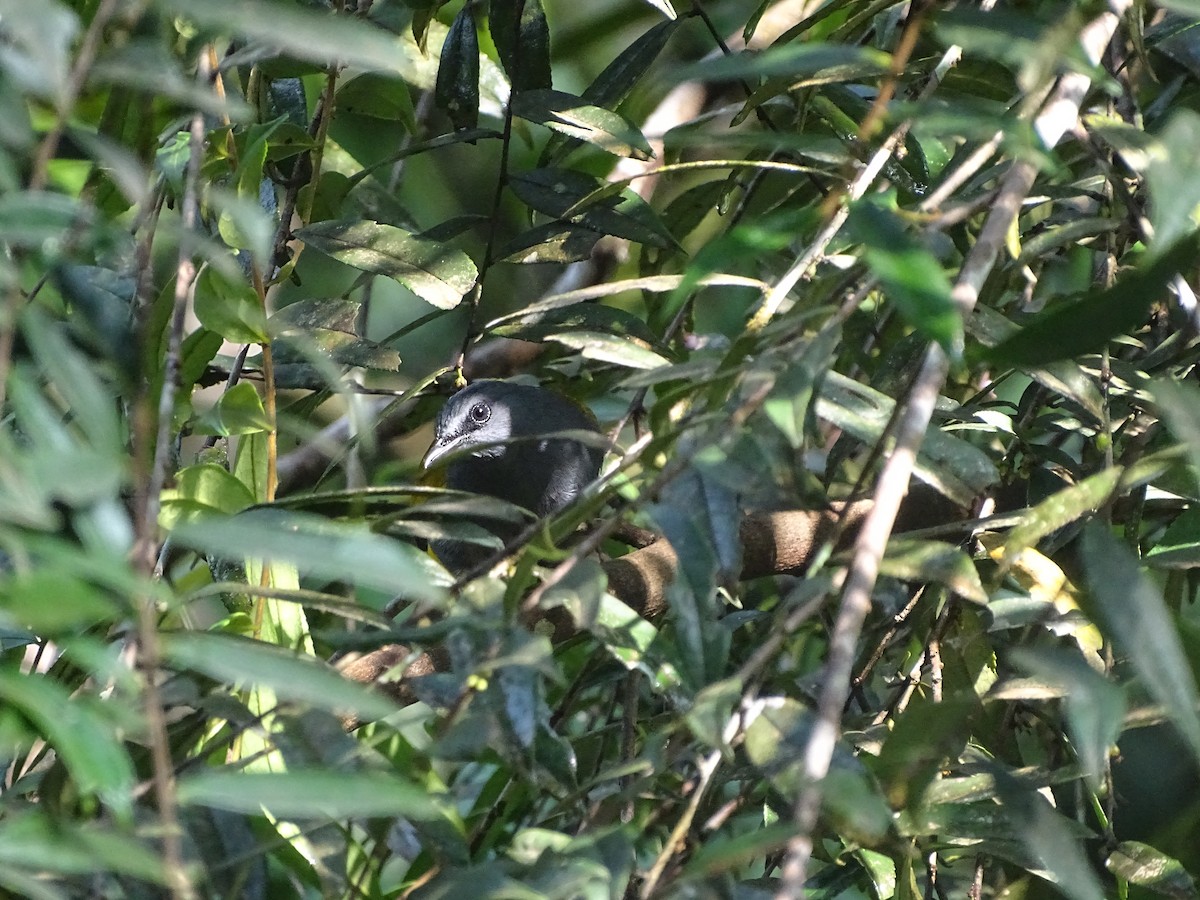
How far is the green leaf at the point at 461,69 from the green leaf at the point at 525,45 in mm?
35

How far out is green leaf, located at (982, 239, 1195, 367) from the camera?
82 cm

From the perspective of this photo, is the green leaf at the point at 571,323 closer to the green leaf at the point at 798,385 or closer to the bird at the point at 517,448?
the green leaf at the point at 798,385

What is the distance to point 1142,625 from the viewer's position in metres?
0.74

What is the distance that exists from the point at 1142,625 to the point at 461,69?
1.29 metres

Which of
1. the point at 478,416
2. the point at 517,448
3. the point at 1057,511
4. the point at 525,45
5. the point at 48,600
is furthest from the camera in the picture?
the point at 478,416

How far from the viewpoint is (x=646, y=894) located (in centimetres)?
83

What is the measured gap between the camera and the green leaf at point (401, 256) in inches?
63.2

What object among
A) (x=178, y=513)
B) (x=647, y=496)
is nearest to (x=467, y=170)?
(x=178, y=513)

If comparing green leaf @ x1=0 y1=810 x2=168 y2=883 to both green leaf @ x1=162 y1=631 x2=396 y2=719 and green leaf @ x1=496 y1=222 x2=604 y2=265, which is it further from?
green leaf @ x1=496 y1=222 x2=604 y2=265

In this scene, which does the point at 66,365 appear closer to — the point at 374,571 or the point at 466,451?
the point at 374,571

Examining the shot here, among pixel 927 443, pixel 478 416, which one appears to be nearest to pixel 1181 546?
pixel 927 443

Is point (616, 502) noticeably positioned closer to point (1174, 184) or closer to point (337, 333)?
point (337, 333)

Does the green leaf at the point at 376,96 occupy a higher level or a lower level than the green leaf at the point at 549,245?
higher

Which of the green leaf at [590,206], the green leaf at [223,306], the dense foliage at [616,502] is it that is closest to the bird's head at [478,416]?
the dense foliage at [616,502]
